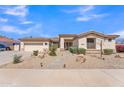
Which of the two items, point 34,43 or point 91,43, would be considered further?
point 34,43

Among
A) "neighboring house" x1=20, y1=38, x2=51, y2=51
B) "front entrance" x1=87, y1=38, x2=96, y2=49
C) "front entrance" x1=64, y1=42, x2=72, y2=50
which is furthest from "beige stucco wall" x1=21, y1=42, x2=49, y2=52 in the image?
"front entrance" x1=87, y1=38, x2=96, y2=49

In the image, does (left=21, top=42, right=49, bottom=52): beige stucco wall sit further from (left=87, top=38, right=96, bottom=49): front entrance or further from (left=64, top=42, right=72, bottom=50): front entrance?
(left=87, top=38, right=96, bottom=49): front entrance

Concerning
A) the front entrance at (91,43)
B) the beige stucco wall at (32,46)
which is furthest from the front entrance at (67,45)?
the front entrance at (91,43)

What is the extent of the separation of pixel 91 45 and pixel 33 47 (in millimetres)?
12246

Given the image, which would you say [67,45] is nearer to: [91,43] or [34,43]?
[34,43]

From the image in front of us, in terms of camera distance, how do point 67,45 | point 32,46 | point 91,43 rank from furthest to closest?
point 32,46 < point 67,45 < point 91,43

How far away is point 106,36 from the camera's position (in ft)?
75.4

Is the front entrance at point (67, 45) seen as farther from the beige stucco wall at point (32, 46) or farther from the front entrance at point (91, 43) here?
the front entrance at point (91, 43)

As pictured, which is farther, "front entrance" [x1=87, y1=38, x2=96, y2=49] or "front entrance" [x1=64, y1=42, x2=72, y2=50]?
"front entrance" [x1=64, y1=42, x2=72, y2=50]

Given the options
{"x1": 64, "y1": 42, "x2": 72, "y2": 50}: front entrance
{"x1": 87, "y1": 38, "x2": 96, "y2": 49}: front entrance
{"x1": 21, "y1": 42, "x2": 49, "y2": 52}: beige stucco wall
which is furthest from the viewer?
{"x1": 21, "y1": 42, "x2": 49, "y2": 52}: beige stucco wall

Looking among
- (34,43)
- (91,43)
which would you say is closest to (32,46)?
(34,43)

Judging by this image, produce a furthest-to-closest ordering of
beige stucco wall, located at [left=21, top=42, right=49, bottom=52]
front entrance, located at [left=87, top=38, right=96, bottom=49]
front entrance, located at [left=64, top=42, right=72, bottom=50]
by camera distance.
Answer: beige stucco wall, located at [left=21, top=42, right=49, bottom=52] < front entrance, located at [left=64, top=42, right=72, bottom=50] < front entrance, located at [left=87, top=38, right=96, bottom=49]
